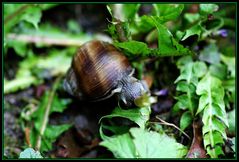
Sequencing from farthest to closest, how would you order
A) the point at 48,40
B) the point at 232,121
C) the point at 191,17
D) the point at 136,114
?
1. the point at 48,40
2. the point at 191,17
3. the point at 232,121
4. the point at 136,114

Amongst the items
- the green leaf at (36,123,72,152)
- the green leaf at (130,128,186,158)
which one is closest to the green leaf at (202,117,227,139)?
the green leaf at (130,128,186,158)

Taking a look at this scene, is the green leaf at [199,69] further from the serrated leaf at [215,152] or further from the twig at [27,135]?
the twig at [27,135]

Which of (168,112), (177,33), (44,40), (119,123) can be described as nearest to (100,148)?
(119,123)

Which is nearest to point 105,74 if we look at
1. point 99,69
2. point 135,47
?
point 99,69

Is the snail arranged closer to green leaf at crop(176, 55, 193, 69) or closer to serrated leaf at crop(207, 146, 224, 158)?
green leaf at crop(176, 55, 193, 69)

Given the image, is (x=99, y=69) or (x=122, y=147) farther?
(x=99, y=69)

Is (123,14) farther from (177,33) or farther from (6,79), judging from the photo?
(6,79)

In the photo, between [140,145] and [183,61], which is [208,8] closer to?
[183,61]

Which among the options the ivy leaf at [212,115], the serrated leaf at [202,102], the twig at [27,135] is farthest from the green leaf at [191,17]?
the twig at [27,135]
